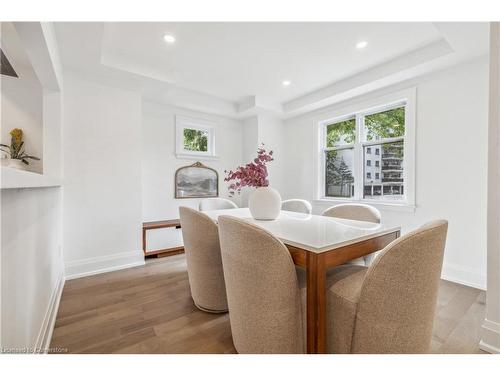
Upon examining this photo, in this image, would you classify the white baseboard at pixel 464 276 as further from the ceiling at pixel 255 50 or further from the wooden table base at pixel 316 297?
the wooden table base at pixel 316 297

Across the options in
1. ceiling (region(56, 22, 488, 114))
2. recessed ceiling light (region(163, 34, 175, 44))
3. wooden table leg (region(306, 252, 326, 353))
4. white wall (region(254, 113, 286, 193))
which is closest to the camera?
wooden table leg (region(306, 252, 326, 353))

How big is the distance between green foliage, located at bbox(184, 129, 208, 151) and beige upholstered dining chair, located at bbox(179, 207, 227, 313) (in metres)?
2.47

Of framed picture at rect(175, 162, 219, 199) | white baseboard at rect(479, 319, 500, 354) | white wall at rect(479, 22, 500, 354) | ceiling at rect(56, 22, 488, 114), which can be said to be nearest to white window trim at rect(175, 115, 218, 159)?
framed picture at rect(175, 162, 219, 199)

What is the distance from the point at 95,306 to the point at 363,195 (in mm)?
3479

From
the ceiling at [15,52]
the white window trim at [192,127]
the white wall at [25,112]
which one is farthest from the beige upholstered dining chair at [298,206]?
the ceiling at [15,52]

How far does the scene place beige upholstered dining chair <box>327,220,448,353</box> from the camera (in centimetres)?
98

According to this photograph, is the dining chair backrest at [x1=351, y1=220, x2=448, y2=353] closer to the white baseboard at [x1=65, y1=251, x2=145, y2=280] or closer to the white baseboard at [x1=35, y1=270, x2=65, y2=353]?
the white baseboard at [x1=35, y1=270, x2=65, y2=353]

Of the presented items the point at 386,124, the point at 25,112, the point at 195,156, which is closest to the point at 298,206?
the point at 386,124

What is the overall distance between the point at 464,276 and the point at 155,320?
3061 mm

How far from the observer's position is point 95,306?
199cm

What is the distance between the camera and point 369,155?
341 cm

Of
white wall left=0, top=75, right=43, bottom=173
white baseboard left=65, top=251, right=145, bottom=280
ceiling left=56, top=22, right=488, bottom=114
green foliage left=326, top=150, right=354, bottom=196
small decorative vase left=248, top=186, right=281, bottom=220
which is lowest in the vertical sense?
white baseboard left=65, top=251, right=145, bottom=280
